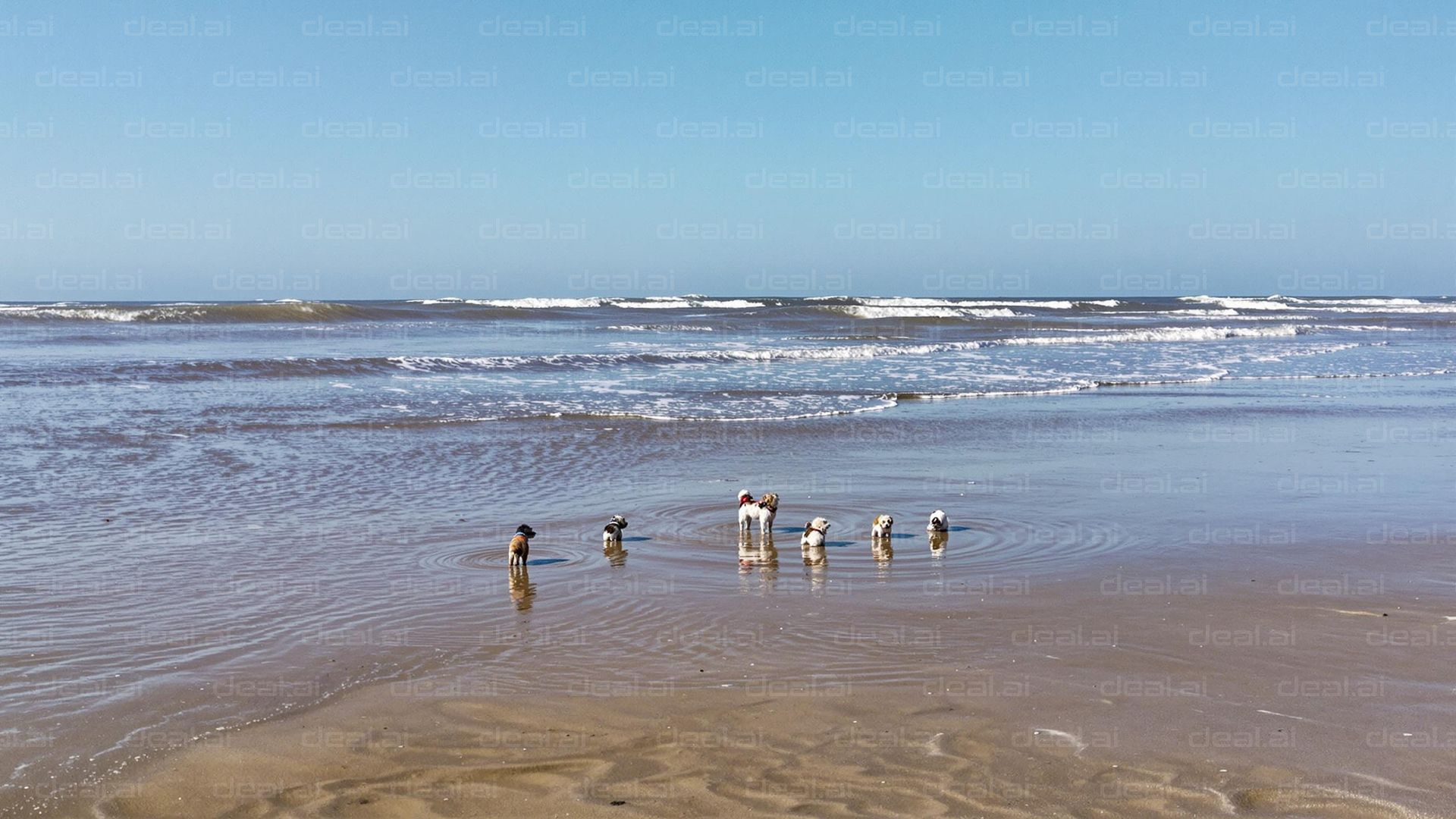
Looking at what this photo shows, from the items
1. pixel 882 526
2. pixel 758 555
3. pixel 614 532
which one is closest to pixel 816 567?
pixel 758 555

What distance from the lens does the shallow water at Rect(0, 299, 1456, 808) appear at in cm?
674

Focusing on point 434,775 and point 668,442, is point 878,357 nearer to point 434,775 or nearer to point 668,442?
point 668,442

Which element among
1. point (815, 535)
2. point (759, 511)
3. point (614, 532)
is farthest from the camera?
point (759, 511)

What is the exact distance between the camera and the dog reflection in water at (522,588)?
8.27 m

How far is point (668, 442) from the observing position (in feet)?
55.5

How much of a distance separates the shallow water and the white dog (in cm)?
23

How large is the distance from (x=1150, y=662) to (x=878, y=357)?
27.7 meters

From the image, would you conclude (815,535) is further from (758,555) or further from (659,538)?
(659,538)

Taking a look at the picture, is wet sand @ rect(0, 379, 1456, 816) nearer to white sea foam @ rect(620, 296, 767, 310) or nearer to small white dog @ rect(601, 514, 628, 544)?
small white dog @ rect(601, 514, 628, 544)

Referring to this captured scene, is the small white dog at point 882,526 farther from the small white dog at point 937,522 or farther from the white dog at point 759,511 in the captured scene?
the white dog at point 759,511

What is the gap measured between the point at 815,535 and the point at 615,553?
1760 mm

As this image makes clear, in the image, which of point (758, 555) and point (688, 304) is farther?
point (688, 304)

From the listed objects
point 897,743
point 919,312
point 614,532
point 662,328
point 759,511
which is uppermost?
point 919,312

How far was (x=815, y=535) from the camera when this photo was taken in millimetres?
9992
